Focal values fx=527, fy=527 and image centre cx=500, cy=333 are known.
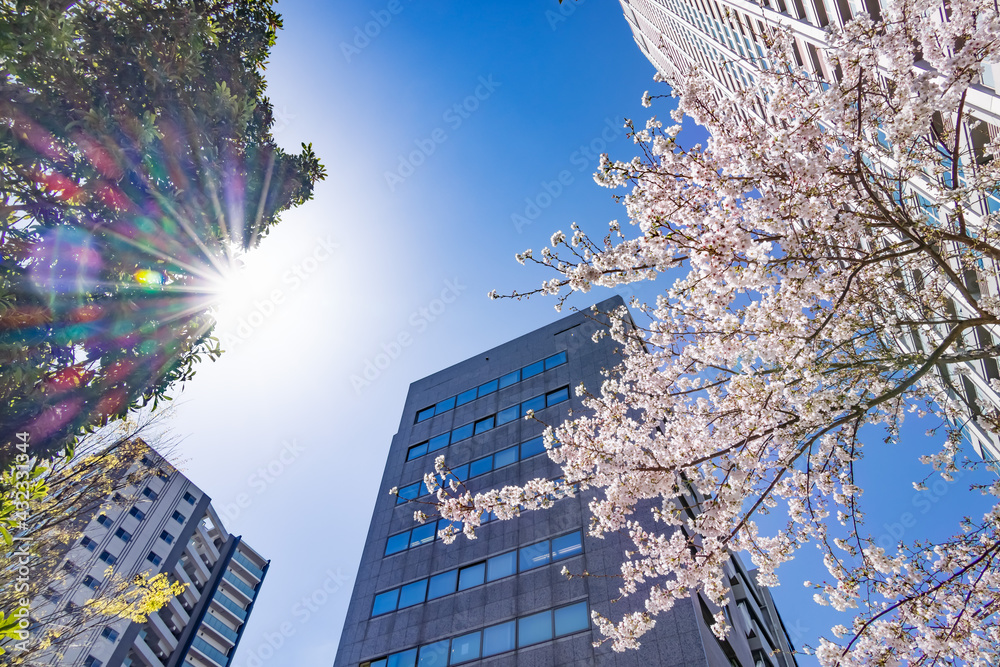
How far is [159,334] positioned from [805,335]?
8.93 meters

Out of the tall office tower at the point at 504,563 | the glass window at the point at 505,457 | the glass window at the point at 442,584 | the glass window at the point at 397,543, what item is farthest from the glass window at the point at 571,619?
the glass window at the point at 397,543

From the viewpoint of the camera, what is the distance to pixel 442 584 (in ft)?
66.9

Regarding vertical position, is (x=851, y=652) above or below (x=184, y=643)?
below

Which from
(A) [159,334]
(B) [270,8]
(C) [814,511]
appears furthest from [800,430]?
(B) [270,8]

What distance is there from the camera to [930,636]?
6926mm

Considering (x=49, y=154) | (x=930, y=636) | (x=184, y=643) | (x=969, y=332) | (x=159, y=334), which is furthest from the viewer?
(x=184, y=643)

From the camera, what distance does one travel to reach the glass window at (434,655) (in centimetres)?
1819

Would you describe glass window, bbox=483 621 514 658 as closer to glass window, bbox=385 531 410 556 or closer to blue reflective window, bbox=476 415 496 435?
glass window, bbox=385 531 410 556

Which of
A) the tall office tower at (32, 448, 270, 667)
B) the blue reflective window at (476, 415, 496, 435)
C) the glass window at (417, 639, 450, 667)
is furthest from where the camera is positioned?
the tall office tower at (32, 448, 270, 667)

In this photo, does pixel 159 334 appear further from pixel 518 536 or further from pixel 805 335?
pixel 518 536

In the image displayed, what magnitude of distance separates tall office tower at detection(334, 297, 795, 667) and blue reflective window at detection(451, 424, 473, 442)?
12cm

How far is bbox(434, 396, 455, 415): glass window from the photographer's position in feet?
94.3

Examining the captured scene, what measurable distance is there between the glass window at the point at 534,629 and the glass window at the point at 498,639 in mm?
308

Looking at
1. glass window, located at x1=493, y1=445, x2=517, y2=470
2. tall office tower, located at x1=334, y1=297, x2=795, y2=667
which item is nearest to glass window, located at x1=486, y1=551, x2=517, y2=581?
tall office tower, located at x1=334, y1=297, x2=795, y2=667
